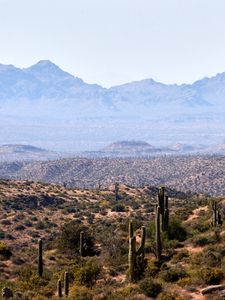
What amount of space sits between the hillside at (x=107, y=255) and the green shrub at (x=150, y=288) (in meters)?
0.04

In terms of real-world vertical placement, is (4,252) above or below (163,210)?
below

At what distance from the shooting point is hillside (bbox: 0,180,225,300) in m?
24.4

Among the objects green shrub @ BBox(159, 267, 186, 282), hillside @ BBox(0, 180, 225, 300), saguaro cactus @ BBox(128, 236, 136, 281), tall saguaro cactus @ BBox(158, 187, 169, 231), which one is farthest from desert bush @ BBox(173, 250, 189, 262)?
tall saguaro cactus @ BBox(158, 187, 169, 231)

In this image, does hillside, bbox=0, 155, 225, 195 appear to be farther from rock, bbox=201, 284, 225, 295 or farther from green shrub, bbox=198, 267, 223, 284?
rock, bbox=201, 284, 225, 295

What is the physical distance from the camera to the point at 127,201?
2721 inches

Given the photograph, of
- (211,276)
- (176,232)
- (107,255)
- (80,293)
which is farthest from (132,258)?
(176,232)

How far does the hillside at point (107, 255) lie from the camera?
2439 centimetres

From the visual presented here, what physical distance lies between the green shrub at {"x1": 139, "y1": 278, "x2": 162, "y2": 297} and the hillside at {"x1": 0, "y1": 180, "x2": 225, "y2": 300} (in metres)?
0.04

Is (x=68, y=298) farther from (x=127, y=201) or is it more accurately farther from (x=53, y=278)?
(x=127, y=201)

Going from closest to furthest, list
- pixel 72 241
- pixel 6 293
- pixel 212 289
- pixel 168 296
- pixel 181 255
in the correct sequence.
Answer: pixel 168 296 < pixel 212 289 < pixel 6 293 < pixel 181 255 < pixel 72 241

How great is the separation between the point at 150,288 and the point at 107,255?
1001cm

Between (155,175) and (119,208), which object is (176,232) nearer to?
(119,208)

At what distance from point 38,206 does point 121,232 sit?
24.6 meters

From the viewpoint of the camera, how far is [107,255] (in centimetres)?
3344
